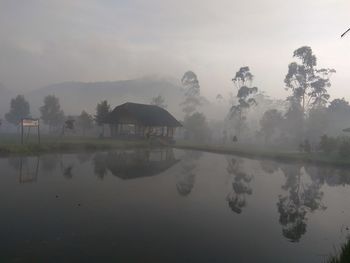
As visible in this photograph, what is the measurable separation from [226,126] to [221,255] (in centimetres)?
10382

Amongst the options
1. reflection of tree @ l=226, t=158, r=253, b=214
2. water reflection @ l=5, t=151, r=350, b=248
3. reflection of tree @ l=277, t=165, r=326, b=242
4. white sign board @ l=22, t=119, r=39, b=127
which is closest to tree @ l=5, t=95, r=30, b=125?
white sign board @ l=22, t=119, r=39, b=127

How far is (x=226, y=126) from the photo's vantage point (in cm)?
11106

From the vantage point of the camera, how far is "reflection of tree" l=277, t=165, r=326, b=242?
11482mm

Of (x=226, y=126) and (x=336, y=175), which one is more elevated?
(x=226, y=126)

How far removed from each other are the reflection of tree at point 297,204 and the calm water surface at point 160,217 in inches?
2.0

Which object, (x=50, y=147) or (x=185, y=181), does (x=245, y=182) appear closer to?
(x=185, y=181)

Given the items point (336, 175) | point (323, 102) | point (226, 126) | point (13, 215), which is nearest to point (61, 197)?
point (13, 215)

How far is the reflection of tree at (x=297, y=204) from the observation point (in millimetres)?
11482

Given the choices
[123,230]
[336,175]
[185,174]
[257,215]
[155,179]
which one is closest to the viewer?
[123,230]

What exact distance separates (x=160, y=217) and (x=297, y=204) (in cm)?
740

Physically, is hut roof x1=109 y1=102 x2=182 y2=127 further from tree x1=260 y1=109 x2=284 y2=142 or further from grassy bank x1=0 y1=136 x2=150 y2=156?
tree x1=260 y1=109 x2=284 y2=142

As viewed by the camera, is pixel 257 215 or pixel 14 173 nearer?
pixel 257 215

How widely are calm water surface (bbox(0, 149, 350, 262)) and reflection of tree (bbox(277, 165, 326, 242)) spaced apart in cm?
5

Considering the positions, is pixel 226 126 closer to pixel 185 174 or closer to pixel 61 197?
pixel 185 174
